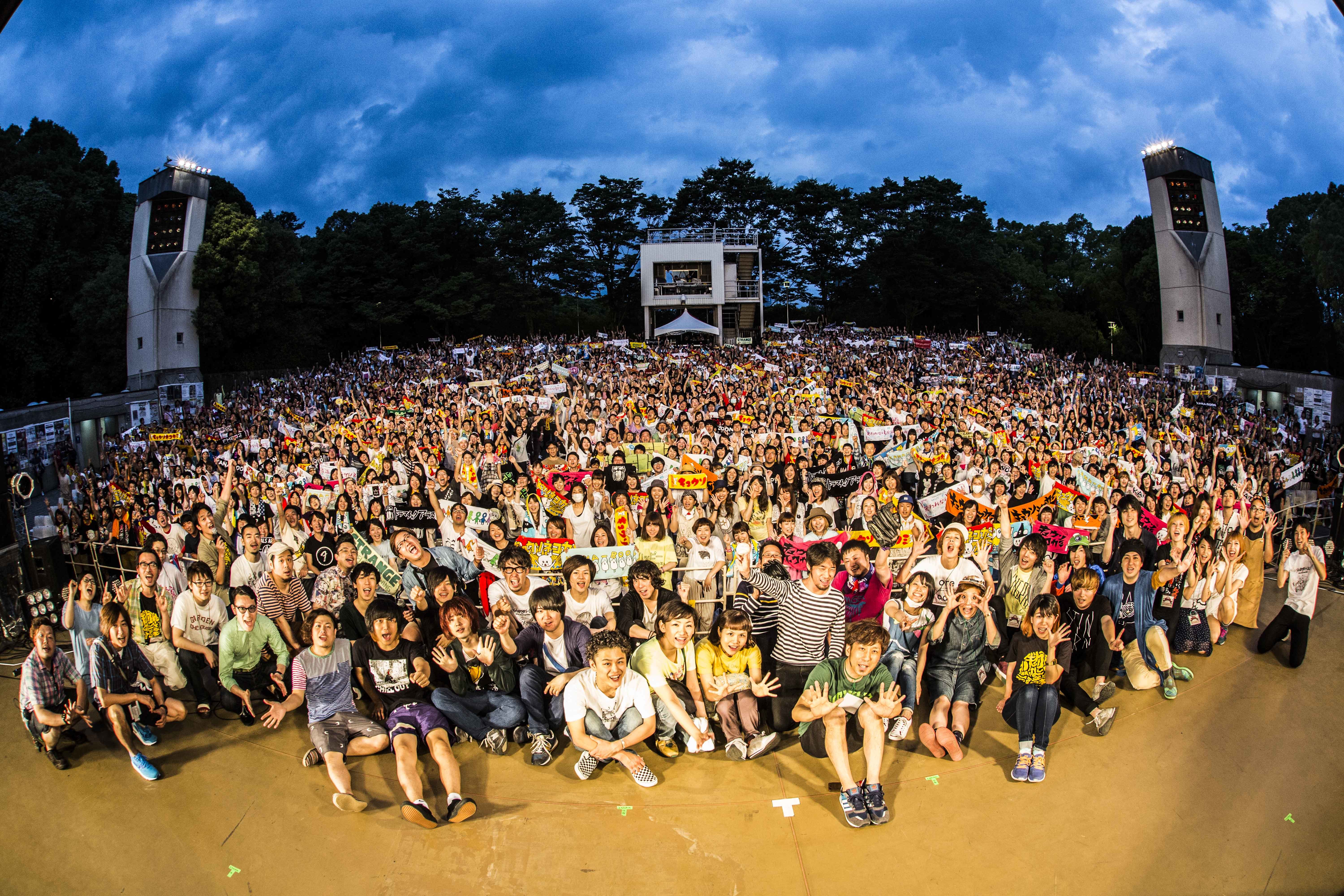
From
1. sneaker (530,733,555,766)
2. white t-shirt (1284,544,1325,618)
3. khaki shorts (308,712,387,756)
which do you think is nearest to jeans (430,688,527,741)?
sneaker (530,733,555,766)

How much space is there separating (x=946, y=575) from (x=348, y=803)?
4.66 meters

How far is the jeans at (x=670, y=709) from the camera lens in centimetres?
552

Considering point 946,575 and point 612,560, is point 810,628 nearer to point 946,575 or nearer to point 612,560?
point 946,575

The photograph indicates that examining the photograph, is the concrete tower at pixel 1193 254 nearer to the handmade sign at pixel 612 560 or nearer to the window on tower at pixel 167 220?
the handmade sign at pixel 612 560

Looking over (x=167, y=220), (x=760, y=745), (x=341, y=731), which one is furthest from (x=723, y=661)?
(x=167, y=220)

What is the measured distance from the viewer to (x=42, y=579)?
8.87 meters

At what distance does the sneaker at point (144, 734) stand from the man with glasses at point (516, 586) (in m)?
2.71

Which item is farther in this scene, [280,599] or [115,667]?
[280,599]

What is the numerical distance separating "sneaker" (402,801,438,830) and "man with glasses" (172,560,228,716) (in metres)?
2.64

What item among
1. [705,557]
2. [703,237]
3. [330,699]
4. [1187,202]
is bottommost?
[330,699]

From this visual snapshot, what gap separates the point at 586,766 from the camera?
5.33 meters

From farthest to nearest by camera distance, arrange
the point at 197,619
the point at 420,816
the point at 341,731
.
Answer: the point at 197,619
the point at 341,731
the point at 420,816

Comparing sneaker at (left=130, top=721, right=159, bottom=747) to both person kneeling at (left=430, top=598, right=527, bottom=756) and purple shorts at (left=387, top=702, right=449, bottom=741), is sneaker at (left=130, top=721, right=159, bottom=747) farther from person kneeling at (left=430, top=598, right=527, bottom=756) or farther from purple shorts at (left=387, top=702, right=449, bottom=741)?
person kneeling at (left=430, top=598, right=527, bottom=756)

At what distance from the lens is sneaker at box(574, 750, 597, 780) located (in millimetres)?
5324
